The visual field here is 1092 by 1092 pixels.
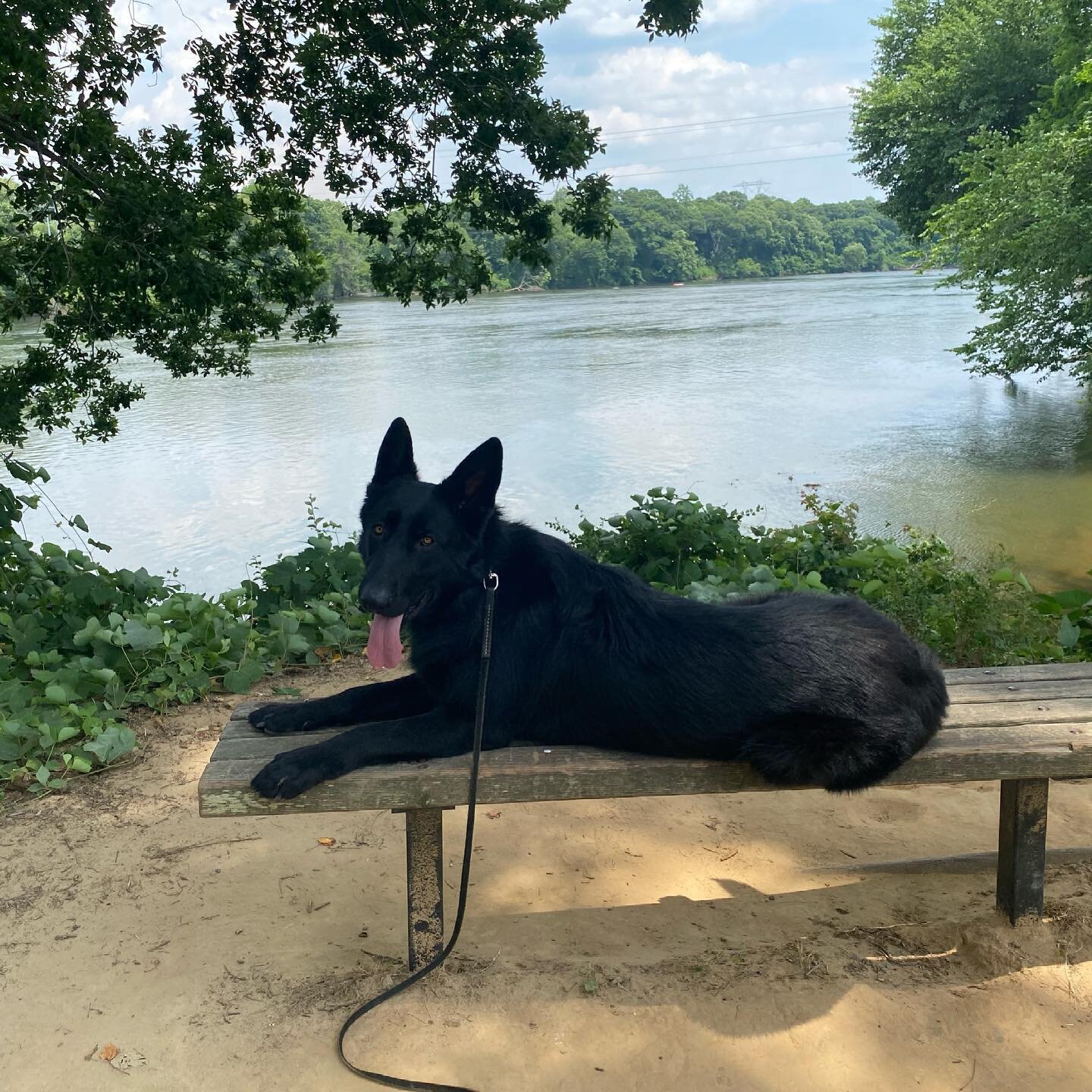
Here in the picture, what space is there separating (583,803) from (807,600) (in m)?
1.68

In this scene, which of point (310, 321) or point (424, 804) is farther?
point (310, 321)

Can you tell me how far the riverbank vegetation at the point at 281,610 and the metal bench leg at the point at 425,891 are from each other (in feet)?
7.42

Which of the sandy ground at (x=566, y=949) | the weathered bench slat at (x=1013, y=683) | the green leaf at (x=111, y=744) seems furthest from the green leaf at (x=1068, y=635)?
the green leaf at (x=111, y=744)

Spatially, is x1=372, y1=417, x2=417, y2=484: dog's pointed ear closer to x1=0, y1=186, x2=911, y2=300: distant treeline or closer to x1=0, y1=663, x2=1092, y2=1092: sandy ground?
x1=0, y1=663, x2=1092, y2=1092: sandy ground

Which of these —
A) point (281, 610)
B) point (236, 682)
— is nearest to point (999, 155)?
point (281, 610)

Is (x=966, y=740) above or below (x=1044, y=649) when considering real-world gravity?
above

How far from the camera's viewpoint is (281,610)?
22.8 ft

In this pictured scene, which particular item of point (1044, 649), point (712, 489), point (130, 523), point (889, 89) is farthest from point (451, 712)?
point (889, 89)

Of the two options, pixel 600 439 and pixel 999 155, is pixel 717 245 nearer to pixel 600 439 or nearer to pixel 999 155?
pixel 999 155

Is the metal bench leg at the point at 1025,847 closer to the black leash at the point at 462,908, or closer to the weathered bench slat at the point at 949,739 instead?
the weathered bench slat at the point at 949,739

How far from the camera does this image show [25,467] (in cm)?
635

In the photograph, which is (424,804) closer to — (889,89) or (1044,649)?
(1044,649)

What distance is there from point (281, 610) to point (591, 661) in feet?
14.5

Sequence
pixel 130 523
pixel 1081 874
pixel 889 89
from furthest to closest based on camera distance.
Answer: pixel 889 89 < pixel 130 523 < pixel 1081 874
